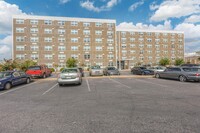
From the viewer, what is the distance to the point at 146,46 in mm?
58219

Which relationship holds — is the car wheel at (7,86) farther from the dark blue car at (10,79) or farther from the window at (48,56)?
the window at (48,56)

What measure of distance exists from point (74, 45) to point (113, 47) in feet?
48.9

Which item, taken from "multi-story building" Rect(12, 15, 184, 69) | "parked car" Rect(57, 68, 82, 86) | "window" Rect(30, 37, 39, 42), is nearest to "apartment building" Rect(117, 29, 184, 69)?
"multi-story building" Rect(12, 15, 184, 69)

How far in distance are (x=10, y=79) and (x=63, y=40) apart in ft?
116

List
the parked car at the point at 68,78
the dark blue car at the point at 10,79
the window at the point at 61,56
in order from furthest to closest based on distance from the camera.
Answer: the window at the point at 61,56
the parked car at the point at 68,78
the dark blue car at the point at 10,79

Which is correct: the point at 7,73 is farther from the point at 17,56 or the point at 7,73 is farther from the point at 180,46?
the point at 180,46

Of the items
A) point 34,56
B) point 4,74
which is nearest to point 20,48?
point 34,56

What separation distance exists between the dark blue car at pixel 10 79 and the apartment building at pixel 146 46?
43995 mm

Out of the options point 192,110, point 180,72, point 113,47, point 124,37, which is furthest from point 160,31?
point 192,110

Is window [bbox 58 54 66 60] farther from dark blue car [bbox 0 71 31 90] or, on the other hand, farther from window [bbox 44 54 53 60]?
dark blue car [bbox 0 71 31 90]

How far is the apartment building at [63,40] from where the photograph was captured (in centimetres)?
4119

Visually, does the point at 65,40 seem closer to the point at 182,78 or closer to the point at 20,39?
the point at 20,39

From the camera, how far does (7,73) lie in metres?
10.9

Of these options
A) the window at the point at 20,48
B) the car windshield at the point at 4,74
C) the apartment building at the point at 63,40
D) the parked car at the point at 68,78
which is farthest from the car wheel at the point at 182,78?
the window at the point at 20,48
